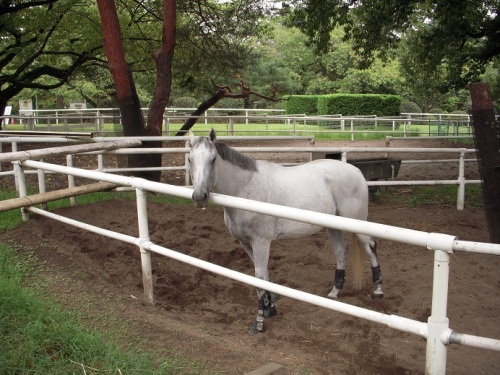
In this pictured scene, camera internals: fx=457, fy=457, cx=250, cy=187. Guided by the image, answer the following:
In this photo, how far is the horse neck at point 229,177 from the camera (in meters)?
4.04

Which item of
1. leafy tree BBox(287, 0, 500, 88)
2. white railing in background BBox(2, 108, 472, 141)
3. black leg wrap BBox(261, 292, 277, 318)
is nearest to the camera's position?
black leg wrap BBox(261, 292, 277, 318)

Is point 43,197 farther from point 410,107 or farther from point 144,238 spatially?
point 410,107

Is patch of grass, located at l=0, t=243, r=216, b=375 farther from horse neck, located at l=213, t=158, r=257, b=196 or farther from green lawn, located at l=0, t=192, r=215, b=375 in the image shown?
horse neck, located at l=213, t=158, r=257, b=196

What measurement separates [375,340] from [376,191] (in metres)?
5.26

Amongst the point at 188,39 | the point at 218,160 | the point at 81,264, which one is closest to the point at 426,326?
the point at 218,160

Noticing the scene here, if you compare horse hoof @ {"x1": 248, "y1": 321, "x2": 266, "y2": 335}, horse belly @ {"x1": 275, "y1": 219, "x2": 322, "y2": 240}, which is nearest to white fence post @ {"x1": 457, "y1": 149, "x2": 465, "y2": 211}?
horse belly @ {"x1": 275, "y1": 219, "x2": 322, "y2": 240}

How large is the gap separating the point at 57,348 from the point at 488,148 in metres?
4.76

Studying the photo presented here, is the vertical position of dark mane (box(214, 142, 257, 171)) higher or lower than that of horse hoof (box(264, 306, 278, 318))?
higher

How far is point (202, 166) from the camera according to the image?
3537mm

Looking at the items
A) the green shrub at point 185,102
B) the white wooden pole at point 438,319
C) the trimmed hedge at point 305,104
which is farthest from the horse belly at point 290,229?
the green shrub at point 185,102

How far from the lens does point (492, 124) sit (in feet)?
16.6

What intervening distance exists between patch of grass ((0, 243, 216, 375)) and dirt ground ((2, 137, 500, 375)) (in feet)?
0.63

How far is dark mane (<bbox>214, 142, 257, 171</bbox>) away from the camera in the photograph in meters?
4.01

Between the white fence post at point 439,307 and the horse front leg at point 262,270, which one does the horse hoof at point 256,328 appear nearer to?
the horse front leg at point 262,270
